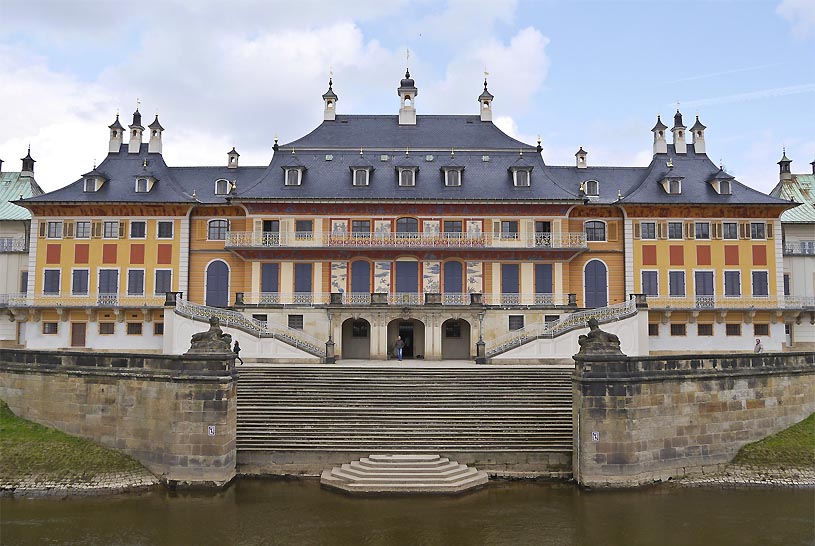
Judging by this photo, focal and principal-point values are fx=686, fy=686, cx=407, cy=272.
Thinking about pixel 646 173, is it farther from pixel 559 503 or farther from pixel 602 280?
pixel 559 503

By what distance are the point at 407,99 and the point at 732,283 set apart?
25.0 meters

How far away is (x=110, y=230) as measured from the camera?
43.4 metres

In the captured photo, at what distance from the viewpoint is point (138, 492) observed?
22.4m

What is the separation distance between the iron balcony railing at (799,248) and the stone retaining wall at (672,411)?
23.7 m

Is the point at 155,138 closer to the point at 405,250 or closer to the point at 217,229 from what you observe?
the point at 217,229

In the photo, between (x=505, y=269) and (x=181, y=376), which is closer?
(x=181, y=376)

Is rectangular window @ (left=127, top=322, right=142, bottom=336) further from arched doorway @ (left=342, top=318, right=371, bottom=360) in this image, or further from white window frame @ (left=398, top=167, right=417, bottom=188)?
white window frame @ (left=398, top=167, right=417, bottom=188)

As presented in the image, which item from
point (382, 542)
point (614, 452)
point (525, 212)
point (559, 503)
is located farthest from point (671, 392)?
point (525, 212)

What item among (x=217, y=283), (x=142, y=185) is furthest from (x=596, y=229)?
(x=142, y=185)

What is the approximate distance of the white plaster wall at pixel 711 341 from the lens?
1644 inches

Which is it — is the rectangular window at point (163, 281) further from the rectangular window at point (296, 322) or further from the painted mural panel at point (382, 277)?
the painted mural panel at point (382, 277)

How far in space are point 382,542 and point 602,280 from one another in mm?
29464

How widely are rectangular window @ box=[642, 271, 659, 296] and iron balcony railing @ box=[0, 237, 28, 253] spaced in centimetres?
4140

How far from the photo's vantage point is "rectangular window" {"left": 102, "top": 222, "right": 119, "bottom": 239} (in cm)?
4338
